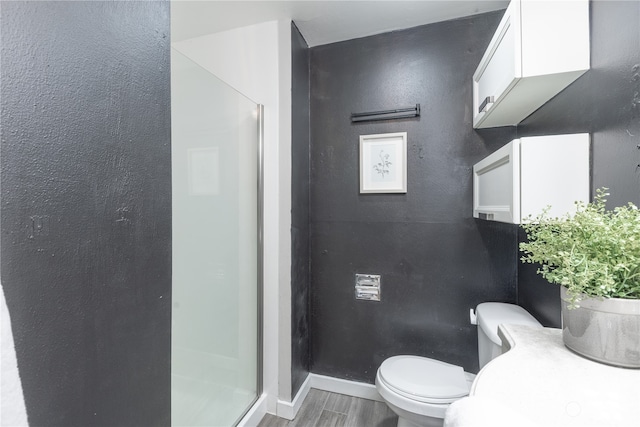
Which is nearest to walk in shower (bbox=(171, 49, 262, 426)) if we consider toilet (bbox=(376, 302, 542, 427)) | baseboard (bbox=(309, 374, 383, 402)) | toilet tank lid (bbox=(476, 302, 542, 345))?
baseboard (bbox=(309, 374, 383, 402))

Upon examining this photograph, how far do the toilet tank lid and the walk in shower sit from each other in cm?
125

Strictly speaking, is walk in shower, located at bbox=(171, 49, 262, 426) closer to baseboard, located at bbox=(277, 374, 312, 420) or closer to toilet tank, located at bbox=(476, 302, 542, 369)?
baseboard, located at bbox=(277, 374, 312, 420)

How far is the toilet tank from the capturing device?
1303 millimetres

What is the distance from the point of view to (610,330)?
0.65 metres

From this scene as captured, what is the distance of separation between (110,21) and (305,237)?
152cm

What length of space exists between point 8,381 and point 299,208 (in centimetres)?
151

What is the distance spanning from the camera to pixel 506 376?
2.12 ft

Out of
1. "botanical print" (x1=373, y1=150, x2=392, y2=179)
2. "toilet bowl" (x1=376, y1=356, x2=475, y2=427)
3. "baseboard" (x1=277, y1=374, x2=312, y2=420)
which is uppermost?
"botanical print" (x1=373, y1=150, x2=392, y2=179)

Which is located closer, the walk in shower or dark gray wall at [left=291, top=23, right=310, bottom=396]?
the walk in shower

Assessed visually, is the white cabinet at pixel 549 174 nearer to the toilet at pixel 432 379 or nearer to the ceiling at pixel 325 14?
the toilet at pixel 432 379

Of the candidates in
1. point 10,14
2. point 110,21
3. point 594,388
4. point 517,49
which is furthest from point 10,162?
point 517,49

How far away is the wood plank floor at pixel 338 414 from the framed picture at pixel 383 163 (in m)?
1.36

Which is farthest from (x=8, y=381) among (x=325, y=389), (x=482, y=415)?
(x=325, y=389)

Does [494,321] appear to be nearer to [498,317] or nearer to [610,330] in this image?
[498,317]
